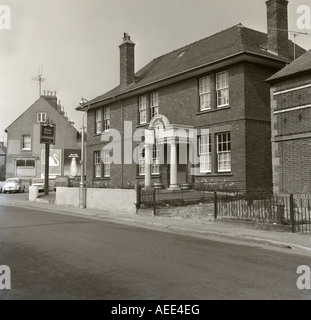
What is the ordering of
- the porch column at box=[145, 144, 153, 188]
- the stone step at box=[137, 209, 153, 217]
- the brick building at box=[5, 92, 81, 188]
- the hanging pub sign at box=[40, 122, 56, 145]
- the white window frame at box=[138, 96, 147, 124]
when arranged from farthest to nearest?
the brick building at box=[5, 92, 81, 188] → the hanging pub sign at box=[40, 122, 56, 145] → the white window frame at box=[138, 96, 147, 124] → the porch column at box=[145, 144, 153, 188] → the stone step at box=[137, 209, 153, 217]

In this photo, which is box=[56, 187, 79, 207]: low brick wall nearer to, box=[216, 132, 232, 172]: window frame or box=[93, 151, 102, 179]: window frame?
box=[93, 151, 102, 179]: window frame

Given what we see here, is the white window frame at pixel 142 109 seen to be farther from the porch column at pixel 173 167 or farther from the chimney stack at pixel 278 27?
the chimney stack at pixel 278 27

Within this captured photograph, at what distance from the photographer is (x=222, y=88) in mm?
20906

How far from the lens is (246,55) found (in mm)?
19172

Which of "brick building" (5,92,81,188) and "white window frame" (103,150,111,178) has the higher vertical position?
"brick building" (5,92,81,188)

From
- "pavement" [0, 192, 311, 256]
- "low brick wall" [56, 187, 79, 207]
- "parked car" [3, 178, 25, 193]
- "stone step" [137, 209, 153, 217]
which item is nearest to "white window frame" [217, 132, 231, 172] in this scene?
"stone step" [137, 209, 153, 217]

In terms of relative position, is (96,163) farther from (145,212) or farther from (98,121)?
(145,212)

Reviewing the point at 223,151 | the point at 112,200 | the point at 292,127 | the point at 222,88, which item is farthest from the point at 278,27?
the point at 112,200

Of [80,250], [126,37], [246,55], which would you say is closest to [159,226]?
[80,250]

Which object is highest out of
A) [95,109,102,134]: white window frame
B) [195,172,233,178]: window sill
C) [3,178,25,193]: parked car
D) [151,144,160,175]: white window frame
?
[95,109,102,134]: white window frame

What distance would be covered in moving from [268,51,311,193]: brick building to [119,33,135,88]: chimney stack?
41.4 feet

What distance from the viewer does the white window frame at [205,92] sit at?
2164cm

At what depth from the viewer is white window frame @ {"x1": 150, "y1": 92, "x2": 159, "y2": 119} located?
82.6 ft

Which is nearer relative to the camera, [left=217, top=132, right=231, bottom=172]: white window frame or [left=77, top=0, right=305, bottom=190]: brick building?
[left=77, top=0, right=305, bottom=190]: brick building
